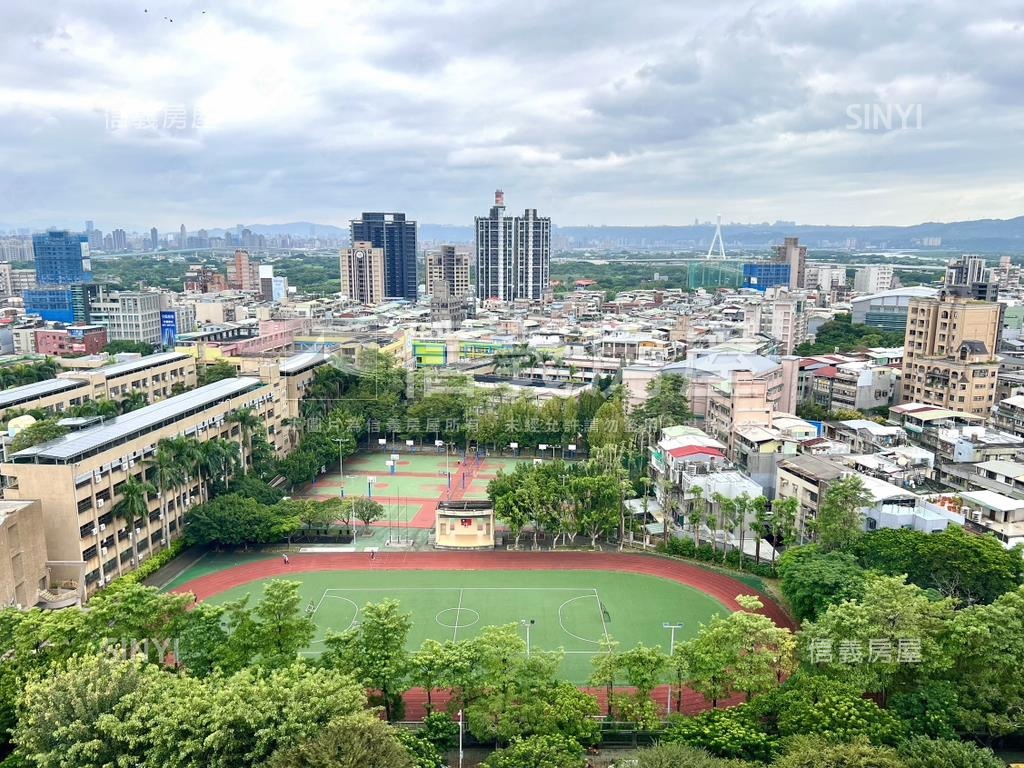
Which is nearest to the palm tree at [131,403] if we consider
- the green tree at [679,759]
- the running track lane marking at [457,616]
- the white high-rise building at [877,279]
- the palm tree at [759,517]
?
the running track lane marking at [457,616]

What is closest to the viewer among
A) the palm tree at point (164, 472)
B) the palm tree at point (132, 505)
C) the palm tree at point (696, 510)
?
the palm tree at point (132, 505)

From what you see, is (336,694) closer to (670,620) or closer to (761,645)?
(761,645)

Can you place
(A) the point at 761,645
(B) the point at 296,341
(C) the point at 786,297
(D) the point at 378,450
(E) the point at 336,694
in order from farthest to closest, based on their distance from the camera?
(C) the point at 786,297 < (B) the point at 296,341 < (D) the point at 378,450 < (A) the point at 761,645 < (E) the point at 336,694

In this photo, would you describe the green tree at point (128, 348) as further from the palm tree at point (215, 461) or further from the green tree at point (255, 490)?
the green tree at point (255, 490)

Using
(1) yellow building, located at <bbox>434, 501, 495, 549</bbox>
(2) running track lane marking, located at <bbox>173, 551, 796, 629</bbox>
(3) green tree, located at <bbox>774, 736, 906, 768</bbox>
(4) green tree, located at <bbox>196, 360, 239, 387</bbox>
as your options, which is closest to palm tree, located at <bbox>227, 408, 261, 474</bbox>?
(2) running track lane marking, located at <bbox>173, 551, 796, 629</bbox>

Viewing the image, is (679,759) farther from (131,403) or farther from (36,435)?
(131,403)

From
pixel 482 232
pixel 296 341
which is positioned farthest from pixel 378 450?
pixel 482 232
